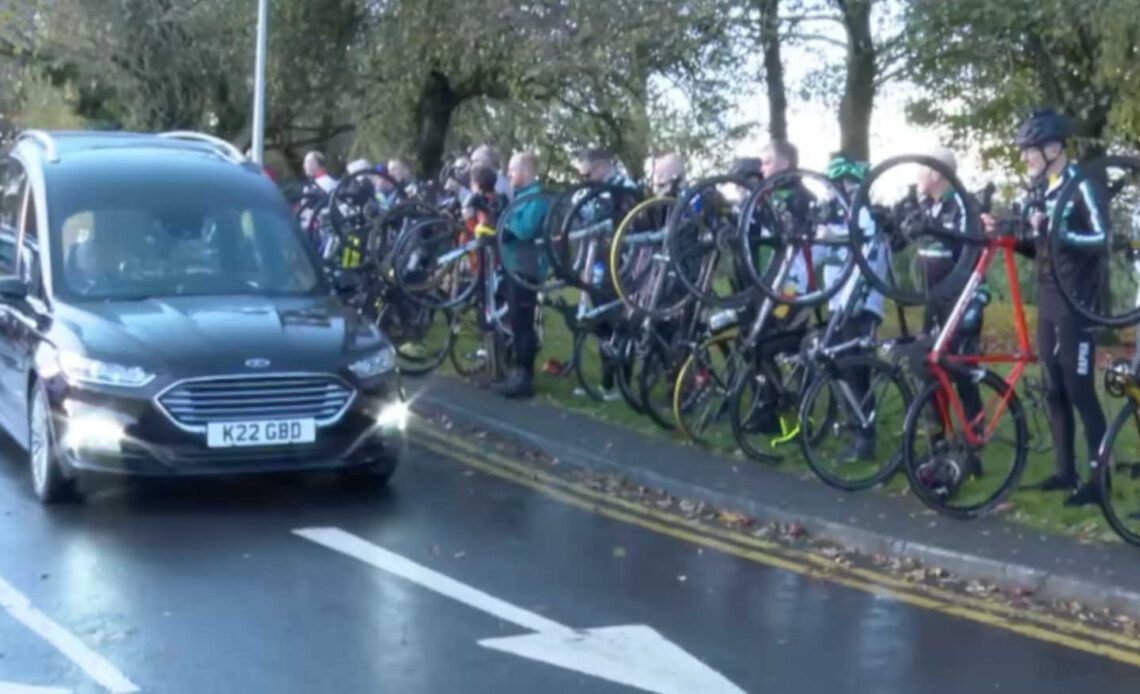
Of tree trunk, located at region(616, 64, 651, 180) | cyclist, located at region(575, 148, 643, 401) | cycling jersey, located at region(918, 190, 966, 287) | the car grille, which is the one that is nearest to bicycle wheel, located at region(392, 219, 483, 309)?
cyclist, located at region(575, 148, 643, 401)

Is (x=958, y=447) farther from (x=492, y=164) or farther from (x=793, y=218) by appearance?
(x=492, y=164)

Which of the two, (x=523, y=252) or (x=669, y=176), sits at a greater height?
(x=669, y=176)

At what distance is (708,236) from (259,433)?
3.36m

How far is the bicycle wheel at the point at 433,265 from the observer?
15352mm

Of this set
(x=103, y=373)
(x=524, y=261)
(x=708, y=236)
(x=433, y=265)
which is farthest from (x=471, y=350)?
(x=103, y=373)

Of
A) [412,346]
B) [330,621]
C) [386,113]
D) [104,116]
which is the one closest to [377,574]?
[330,621]

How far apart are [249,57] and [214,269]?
55.2ft

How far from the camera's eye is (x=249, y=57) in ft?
90.7

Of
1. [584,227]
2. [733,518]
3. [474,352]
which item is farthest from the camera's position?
[474,352]

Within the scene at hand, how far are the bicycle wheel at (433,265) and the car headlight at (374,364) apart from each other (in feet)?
14.1

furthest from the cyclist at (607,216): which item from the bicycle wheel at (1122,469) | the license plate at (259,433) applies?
the bicycle wheel at (1122,469)

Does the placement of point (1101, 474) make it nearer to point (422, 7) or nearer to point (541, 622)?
point (541, 622)

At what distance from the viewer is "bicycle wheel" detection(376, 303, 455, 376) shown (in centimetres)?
1571

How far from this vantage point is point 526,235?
46.2 ft
